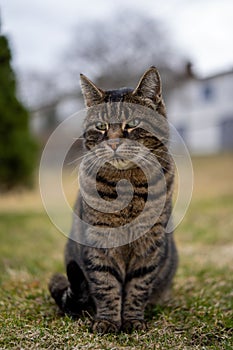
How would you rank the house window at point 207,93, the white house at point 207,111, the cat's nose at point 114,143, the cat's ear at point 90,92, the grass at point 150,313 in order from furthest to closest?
the house window at point 207,93
the white house at point 207,111
the cat's ear at point 90,92
the cat's nose at point 114,143
the grass at point 150,313

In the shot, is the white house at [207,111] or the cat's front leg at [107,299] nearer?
the cat's front leg at [107,299]

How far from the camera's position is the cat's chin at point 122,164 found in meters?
2.47

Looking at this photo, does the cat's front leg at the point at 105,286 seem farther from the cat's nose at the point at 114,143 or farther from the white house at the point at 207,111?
the white house at the point at 207,111

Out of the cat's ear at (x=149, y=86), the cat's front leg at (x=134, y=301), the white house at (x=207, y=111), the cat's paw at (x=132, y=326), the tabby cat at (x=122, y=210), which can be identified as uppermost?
the white house at (x=207, y=111)

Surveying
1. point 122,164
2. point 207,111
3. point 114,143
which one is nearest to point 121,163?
point 122,164

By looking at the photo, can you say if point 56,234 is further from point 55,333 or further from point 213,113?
point 213,113

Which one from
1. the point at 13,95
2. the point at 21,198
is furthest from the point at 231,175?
the point at 13,95

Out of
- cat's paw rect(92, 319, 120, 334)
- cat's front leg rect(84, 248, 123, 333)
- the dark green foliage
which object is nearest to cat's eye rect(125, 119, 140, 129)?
cat's front leg rect(84, 248, 123, 333)

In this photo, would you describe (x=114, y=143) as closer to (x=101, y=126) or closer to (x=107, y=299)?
(x=101, y=126)

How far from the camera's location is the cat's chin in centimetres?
247

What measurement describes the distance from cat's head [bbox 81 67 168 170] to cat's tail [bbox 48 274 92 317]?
0.79m

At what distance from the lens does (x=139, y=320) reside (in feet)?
8.25

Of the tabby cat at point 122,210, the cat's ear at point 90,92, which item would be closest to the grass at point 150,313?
the tabby cat at point 122,210

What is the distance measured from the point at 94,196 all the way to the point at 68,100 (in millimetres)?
16343
